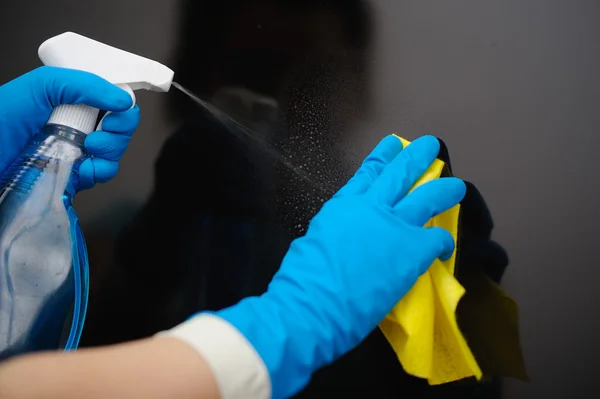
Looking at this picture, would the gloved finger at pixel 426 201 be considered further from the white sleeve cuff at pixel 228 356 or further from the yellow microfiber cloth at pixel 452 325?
the white sleeve cuff at pixel 228 356

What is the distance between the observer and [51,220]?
58cm

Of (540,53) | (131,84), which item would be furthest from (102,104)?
(540,53)

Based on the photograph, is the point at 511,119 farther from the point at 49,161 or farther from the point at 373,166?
the point at 49,161

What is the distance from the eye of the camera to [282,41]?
0.83 m

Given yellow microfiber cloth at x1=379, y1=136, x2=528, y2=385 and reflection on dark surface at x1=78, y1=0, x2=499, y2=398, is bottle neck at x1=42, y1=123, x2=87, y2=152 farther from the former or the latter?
yellow microfiber cloth at x1=379, y1=136, x2=528, y2=385

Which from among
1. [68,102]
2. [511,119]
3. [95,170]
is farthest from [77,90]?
[511,119]

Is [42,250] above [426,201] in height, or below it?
below

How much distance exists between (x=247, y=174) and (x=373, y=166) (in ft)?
0.74

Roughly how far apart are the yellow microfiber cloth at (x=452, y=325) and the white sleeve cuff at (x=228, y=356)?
18 centimetres

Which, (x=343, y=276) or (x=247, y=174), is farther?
(x=247, y=174)

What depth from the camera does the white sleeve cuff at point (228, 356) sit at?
0.39 metres

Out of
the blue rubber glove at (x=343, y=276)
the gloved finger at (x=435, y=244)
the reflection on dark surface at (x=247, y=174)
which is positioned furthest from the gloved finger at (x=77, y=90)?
the gloved finger at (x=435, y=244)

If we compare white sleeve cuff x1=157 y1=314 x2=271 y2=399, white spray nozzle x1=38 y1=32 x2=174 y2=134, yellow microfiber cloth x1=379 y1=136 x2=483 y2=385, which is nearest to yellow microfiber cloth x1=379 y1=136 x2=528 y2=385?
yellow microfiber cloth x1=379 y1=136 x2=483 y2=385

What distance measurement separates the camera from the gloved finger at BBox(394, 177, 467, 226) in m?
0.52
